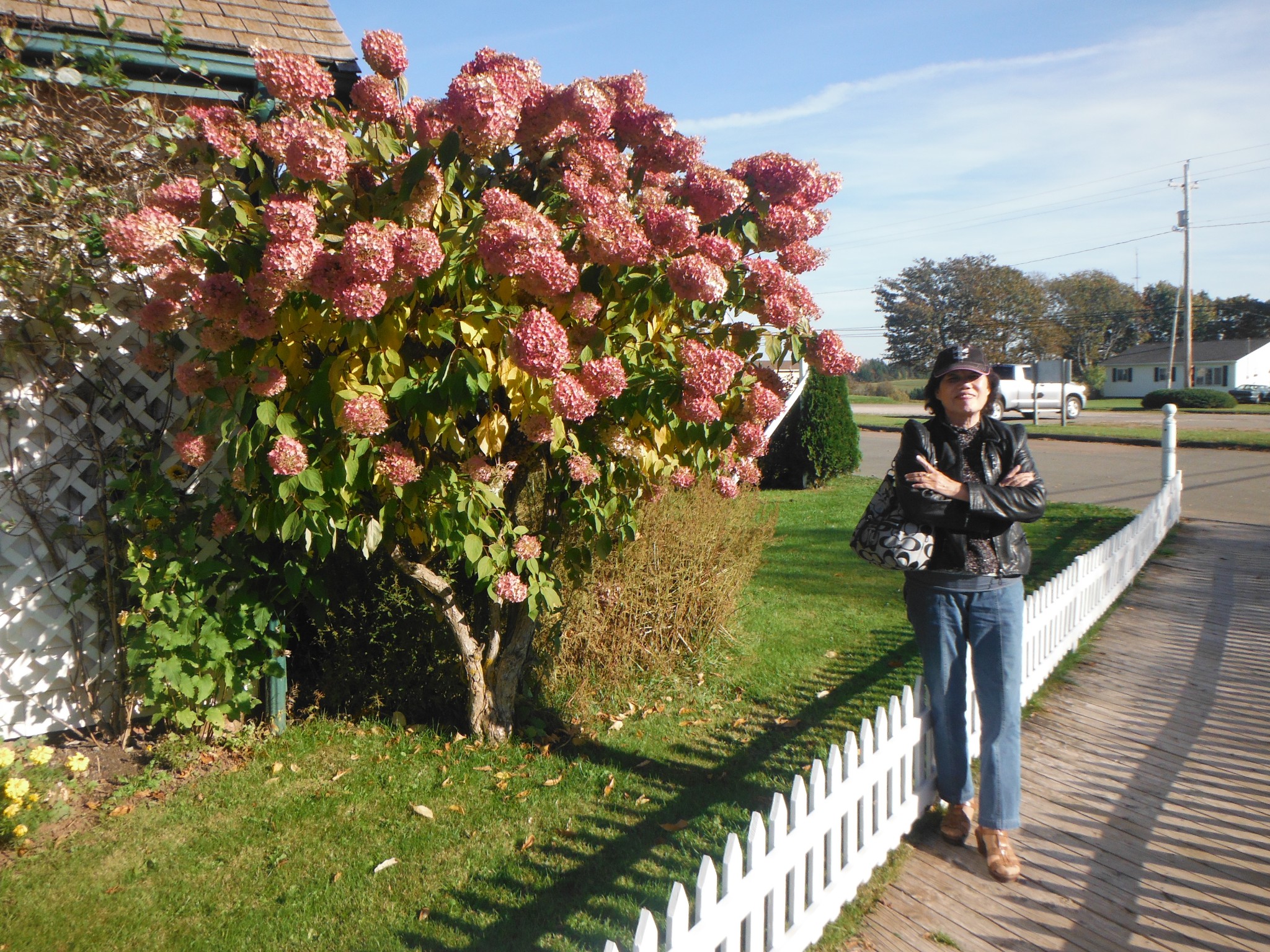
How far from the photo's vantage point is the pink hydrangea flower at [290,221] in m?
2.40

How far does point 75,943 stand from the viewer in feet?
8.64

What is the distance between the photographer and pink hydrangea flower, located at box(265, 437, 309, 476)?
2.66m

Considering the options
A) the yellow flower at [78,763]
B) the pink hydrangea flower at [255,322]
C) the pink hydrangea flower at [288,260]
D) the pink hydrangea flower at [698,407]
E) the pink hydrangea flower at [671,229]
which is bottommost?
the yellow flower at [78,763]

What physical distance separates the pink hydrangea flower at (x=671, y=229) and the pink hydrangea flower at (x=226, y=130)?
1.30 meters

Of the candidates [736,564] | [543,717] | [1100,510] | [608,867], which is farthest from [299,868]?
[1100,510]

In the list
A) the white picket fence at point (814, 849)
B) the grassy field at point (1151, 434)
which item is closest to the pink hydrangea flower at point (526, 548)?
the white picket fence at point (814, 849)

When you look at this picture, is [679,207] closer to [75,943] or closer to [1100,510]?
[75,943]

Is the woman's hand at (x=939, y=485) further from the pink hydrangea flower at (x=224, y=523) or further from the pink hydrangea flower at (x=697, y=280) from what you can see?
the pink hydrangea flower at (x=224, y=523)

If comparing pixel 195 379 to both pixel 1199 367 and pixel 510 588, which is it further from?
pixel 1199 367

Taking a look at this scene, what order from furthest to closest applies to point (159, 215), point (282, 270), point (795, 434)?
point (795, 434), point (159, 215), point (282, 270)

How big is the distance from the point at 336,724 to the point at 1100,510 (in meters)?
10.0

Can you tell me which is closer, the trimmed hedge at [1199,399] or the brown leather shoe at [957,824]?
the brown leather shoe at [957,824]

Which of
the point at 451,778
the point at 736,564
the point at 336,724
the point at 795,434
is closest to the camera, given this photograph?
the point at 451,778

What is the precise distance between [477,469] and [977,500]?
1.70m
